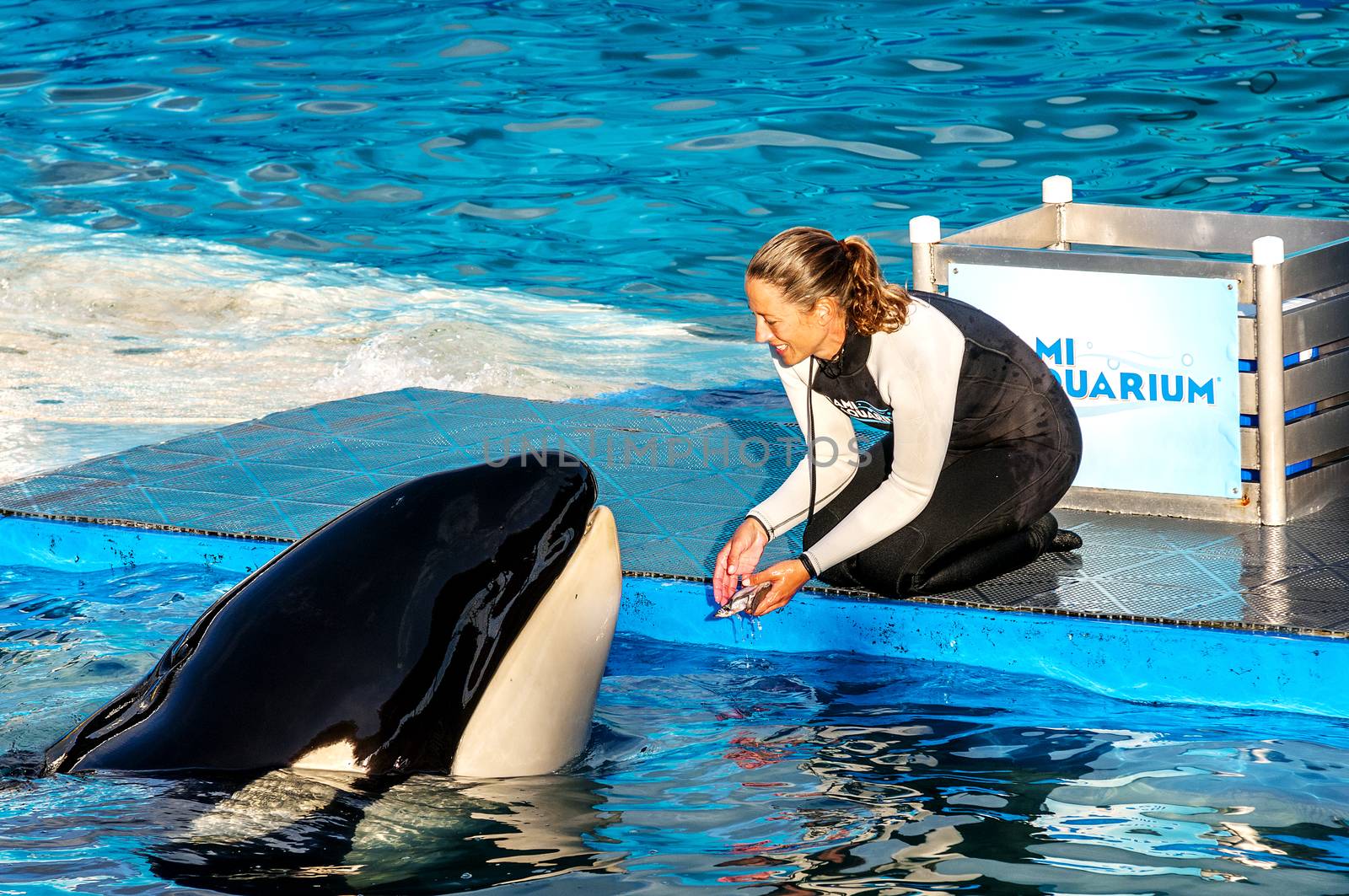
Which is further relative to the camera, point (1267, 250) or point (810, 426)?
point (1267, 250)

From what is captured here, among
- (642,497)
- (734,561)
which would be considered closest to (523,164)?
(642,497)

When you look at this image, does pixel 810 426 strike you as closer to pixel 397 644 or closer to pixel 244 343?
pixel 397 644

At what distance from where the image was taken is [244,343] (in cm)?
923

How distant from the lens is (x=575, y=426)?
670cm

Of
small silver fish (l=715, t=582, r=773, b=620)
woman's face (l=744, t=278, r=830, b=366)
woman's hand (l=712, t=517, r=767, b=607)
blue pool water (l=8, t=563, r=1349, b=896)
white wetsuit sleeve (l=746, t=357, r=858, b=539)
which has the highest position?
woman's face (l=744, t=278, r=830, b=366)

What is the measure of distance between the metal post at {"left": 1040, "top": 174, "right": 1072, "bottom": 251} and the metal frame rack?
1.51ft

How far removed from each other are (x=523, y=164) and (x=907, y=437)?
9.89m

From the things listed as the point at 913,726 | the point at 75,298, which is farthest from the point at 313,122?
the point at 913,726

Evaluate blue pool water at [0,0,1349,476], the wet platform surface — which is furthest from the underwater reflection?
blue pool water at [0,0,1349,476]

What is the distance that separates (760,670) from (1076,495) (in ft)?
5.03

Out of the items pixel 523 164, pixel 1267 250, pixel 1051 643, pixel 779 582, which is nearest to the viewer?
pixel 779 582

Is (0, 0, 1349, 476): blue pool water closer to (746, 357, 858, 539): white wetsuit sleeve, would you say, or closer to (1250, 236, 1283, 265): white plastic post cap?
(746, 357, 858, 539): white wetsuit sleeve

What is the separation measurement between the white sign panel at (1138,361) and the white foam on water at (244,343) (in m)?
3.12

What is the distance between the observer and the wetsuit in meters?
4.21
